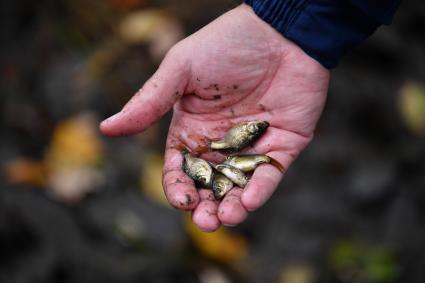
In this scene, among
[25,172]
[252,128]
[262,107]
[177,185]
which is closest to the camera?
[177,185]

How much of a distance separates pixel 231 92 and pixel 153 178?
4.35ft

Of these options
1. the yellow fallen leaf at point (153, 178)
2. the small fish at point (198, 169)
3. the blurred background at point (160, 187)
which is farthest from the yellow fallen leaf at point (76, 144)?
the small fish at point (198, 169)

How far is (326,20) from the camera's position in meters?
2.33

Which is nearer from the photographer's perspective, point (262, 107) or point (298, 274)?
point (262, 107)

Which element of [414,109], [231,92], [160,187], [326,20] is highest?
[326,20]

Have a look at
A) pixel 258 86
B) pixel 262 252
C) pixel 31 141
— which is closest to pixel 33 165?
pixel 31 141

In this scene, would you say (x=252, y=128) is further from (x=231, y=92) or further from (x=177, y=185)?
(x=177, y=185)

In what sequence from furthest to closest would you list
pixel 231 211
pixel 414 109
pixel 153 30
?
pixel 153 30 < pixel 414 109 < pixel 231 211

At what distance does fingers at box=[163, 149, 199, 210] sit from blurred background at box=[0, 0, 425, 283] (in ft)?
3.63

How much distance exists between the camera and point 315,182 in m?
3.68

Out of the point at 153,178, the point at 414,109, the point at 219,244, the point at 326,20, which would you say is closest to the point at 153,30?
the point at 153,178

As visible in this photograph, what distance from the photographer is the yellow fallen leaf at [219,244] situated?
11.1 ft

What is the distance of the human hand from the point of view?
230 cm

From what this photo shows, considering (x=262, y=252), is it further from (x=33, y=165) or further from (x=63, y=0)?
(x=63, y=0)
